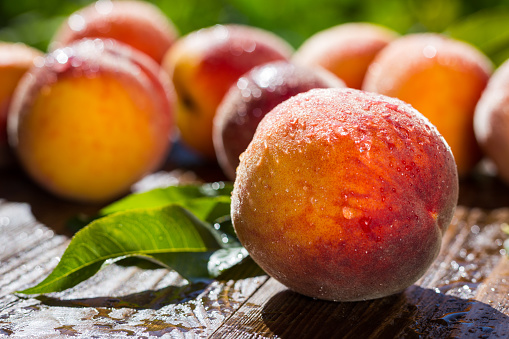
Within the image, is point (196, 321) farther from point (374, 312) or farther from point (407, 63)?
point (407, 63)

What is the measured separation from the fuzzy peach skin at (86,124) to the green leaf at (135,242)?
299 millimetres

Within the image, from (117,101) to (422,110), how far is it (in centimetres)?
49

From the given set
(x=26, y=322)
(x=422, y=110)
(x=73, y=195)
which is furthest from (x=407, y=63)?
(x=26, y=322)

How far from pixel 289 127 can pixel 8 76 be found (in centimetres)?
72

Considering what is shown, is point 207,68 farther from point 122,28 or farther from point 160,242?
point 160,242

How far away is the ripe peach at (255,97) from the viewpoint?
35.2 inches

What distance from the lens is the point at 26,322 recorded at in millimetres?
592

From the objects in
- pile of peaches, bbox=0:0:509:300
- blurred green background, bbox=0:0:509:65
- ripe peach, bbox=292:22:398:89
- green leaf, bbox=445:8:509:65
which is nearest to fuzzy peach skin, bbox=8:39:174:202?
pile of peaches, bbox=0:0:509:300

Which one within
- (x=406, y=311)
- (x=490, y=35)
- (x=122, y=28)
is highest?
(x=122, y=28)

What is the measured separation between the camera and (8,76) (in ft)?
3.70

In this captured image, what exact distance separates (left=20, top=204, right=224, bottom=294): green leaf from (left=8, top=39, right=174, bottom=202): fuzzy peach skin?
Answer: 299 millimetres

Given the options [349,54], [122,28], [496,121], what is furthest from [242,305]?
[122,28]

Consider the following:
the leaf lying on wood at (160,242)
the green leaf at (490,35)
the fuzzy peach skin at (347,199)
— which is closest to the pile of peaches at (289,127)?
the fuzzy peach skin at (347,199)

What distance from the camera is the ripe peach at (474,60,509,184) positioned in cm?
96
